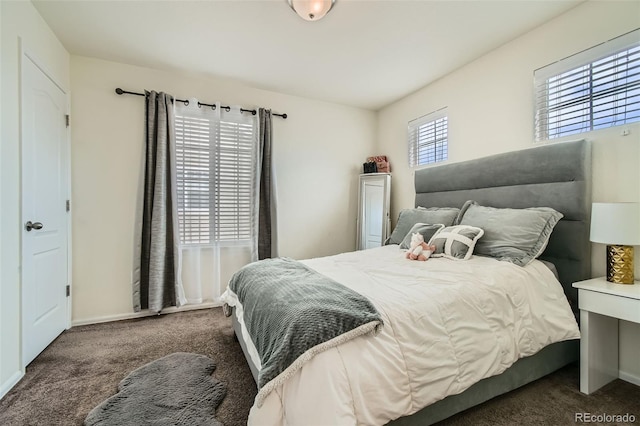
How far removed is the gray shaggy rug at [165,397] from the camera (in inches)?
56.0

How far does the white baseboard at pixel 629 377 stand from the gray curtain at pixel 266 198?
3.04m

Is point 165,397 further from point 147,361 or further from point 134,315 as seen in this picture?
point 134,315

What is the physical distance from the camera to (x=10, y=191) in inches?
69.0

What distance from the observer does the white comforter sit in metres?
0.96

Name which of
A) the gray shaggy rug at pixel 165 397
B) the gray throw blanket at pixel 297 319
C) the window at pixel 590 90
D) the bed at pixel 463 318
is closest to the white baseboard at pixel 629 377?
the bed at pixel 463 318

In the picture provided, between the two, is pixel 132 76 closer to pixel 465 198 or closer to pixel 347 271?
pixel 347 271

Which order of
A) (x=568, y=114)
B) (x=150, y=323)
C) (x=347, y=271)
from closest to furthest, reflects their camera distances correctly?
(x=347, y=271) < (x=568, y=114) < (x=150, y=323)

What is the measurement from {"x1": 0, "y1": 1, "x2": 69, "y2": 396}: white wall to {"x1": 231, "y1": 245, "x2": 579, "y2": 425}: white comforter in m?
1.87

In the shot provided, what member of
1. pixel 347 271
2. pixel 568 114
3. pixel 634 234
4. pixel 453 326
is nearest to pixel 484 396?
pixel 453 326

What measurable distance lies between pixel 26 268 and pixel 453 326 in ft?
9.20

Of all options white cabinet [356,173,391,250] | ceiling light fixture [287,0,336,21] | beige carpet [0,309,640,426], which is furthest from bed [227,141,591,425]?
ceiling light fixture [287,0,336,21]

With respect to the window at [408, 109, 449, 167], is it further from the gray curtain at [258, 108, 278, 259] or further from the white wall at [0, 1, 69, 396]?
the white wall at [0, 1, 69, 396]

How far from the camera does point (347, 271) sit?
189 centimetres

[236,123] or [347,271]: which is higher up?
[236,123]
